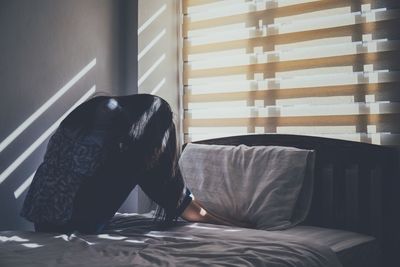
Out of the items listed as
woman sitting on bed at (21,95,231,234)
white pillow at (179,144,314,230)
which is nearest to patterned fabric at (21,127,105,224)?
woman sitting on bed at (21,95,231,234)

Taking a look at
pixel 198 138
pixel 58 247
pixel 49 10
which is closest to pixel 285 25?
pixel 198 138

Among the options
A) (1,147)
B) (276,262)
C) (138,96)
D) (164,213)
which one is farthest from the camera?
(1,147)

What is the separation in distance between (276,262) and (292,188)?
0.69 m

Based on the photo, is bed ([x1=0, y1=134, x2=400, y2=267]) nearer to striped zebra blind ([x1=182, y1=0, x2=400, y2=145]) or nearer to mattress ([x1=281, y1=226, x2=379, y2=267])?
mattress ([x1=281, y1=226, x2=379, y2=267])

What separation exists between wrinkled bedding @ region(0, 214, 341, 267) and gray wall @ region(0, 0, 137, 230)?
0.57m

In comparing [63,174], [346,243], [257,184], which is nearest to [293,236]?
[346,243]

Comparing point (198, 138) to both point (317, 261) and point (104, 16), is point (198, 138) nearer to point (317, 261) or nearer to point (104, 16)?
point (104, 16)

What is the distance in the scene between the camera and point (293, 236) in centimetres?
170

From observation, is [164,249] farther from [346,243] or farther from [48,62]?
[48,62]

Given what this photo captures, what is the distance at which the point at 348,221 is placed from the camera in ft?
6.72

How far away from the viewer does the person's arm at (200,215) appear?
2.04m

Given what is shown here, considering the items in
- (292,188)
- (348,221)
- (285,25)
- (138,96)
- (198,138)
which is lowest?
(348,221)

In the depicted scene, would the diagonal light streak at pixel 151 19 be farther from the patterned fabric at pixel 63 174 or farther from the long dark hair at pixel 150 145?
the patterned fabric at pixel 63 174

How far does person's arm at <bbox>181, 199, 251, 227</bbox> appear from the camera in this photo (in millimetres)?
2037
